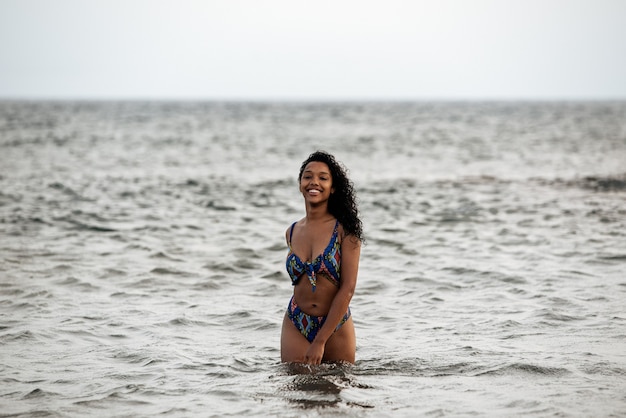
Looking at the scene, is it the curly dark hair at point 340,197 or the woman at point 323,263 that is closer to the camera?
the woman at point 323,263

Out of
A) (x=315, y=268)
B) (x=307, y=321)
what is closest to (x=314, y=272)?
(x=315, y=268)

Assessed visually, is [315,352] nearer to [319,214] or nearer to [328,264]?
[328,264]

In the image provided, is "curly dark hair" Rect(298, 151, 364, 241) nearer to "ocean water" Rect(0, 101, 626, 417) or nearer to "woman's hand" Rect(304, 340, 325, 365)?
"woman's hand" Rect(304, 340, 325, 365)

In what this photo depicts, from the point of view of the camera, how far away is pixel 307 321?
578 centimetres

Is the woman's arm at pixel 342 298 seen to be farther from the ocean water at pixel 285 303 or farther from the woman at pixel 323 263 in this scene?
the ocean water at pixel 285 303

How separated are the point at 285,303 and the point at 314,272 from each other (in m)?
2.96

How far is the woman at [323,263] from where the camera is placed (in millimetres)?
5590

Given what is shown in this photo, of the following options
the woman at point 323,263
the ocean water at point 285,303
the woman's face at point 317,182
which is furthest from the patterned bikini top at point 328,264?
the ocean water at point 285,303

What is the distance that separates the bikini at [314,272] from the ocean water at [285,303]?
330 millimetres

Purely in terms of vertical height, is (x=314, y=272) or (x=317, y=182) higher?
(x=317, y=182)

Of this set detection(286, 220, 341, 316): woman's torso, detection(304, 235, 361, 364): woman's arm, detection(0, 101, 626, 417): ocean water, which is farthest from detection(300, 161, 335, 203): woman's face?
detection(0, 101, 626, 417): ocean water

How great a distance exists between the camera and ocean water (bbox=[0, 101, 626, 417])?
5418 mm

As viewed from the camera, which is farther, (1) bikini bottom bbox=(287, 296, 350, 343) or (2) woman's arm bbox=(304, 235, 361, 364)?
(1) bikini bottom bbox=(287, 296, 350, 343)

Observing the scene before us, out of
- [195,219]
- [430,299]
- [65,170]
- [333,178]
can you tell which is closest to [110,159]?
[65,170]
